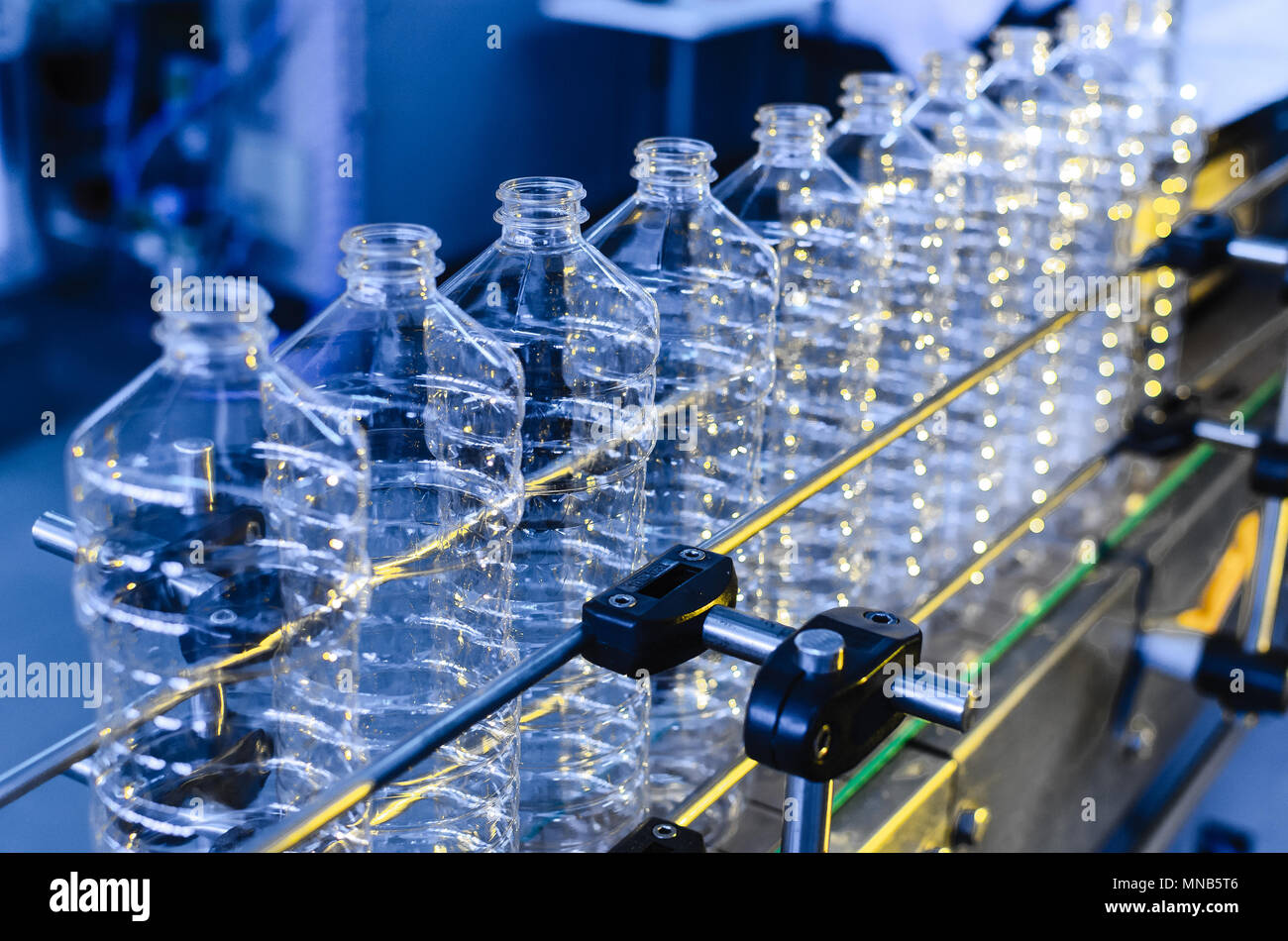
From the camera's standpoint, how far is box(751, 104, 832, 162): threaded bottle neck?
120 cm

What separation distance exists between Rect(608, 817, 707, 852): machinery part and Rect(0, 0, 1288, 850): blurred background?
577 mm

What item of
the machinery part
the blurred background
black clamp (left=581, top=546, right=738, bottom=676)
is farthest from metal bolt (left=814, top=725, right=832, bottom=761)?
the blurred background

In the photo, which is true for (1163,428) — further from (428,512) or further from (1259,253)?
(428,512)

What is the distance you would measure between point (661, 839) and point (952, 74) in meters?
0.86

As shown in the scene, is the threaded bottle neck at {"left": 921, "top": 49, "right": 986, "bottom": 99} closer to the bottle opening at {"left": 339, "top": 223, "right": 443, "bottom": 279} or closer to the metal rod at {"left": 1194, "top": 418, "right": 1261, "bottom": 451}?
the metal rod at {"left": 1194, "top": 418, "right": 1261, "bottom": 451}

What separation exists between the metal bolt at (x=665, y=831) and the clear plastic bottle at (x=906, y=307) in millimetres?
513

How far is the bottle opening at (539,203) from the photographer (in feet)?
3.04

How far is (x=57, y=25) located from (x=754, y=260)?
57cm

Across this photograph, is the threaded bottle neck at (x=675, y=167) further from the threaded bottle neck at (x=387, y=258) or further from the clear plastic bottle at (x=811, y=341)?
the threaded bottle neck at (x=387, y=258)

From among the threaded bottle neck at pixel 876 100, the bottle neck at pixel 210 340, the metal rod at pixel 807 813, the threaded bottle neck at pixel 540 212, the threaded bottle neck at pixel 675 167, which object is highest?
the threaded bottle neck at pixel 876 100

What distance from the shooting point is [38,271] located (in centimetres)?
115

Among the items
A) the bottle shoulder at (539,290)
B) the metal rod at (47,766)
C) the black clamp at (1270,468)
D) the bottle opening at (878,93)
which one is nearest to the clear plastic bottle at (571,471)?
the bottle shoulder at (539,290)

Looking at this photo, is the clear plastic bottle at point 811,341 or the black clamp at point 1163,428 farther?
the black clamp at point 1163,428
